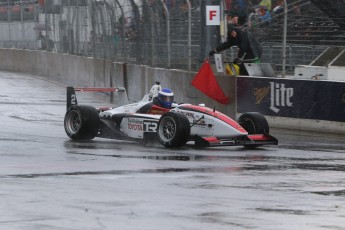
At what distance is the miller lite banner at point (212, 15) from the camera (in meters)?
21.4

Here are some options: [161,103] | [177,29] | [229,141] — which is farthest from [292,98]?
[177,29]

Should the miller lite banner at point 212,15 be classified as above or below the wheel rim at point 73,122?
above

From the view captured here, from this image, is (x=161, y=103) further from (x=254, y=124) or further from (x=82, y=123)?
(x=254, y=124)

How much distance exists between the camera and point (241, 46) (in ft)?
69.6

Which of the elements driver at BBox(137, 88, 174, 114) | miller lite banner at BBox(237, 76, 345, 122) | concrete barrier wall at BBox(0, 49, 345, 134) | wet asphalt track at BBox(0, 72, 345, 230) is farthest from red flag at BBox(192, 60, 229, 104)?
driver at BBox(137, 88, 174, 114)

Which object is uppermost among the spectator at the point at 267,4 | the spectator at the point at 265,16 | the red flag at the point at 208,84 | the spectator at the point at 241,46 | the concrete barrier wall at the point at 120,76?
the spectator at the point at 267,4

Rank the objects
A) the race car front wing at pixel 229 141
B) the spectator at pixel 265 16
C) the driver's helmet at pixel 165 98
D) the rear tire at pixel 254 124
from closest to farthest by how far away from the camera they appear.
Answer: the race car front wing at pixel 229 141 → the rear tire at pixel 254 124 → the driver's helmet at pixel 165 98 → the spectator at pixel 265 16

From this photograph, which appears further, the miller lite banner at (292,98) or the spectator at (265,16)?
the spectator at (265,16)

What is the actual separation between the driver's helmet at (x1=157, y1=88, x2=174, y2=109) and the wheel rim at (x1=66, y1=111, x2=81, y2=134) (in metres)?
1.58

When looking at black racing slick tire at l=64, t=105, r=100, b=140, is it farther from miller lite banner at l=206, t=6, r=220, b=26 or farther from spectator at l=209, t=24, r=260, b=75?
miller lite banner at l=206, t=6, r=220, b=26

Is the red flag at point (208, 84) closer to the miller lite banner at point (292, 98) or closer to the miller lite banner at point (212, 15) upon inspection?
the miller lite banner at point (292, 98)

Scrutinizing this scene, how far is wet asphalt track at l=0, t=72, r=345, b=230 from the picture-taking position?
7652mm

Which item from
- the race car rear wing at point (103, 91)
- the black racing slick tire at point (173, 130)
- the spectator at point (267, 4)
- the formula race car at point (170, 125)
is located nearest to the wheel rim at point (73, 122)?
the formula race car at point (170, 125)

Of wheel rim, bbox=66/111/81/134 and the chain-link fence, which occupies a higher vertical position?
the chain-link fence
